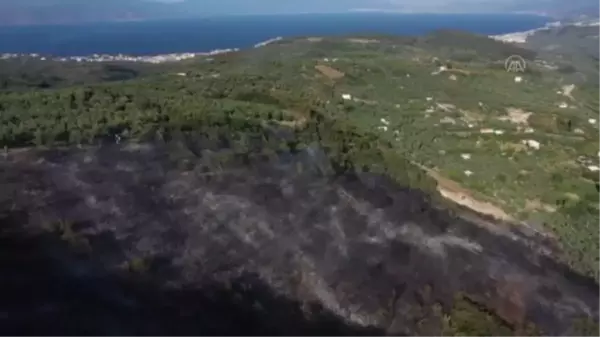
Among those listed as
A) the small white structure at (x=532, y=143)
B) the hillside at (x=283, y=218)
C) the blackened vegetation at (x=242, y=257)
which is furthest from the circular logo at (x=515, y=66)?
the blackened vegetation at (x=242, y=257)

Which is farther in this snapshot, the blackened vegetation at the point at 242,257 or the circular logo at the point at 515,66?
the circular logo at the point at 515,66

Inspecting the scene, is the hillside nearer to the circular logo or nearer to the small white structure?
the small white structure

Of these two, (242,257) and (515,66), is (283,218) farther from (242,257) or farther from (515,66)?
(515,66)

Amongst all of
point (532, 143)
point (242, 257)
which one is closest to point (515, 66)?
point (532, 143)

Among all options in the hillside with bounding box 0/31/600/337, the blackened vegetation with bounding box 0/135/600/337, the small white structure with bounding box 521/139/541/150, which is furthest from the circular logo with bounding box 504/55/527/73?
the blackened vegetation with bounding box 0/135/600/337

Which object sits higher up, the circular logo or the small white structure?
the small white structure

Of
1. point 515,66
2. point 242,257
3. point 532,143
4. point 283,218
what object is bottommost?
point 515,66

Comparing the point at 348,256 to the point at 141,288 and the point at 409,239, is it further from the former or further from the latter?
the point at 141,288

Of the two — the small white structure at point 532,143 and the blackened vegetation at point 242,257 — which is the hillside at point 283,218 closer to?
the blackened vegetation at point 242,257
